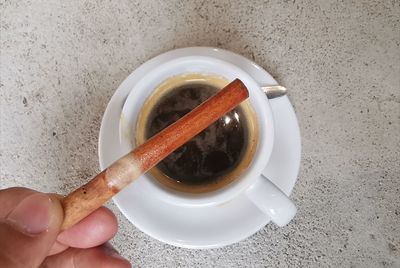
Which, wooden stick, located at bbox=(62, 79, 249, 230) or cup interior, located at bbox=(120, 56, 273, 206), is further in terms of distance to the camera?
cup interior, located at bbox=(120, 56, 273, 206)

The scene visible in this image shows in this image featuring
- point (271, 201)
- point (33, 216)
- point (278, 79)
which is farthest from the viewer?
point (278, 79)

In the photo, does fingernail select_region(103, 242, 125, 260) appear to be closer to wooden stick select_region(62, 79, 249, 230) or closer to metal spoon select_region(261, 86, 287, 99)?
wooden stick select_region(62, 79, 249, 230)

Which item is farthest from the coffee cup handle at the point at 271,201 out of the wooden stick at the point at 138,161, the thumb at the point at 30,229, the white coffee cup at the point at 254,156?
the thumb at the point at 30,229

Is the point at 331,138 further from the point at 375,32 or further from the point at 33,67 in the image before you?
the point at 33,67

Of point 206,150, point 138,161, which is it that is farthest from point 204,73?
point 138,161

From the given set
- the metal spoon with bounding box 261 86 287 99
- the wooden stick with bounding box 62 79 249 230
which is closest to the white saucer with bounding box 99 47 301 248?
the metal spoon with bounding box 261 86 287 99

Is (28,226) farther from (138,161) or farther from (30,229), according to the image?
(138,161)

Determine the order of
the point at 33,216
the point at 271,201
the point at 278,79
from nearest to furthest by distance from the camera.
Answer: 1. the point at 33,216
2. the point at 271,201
3. the point at 278,79
